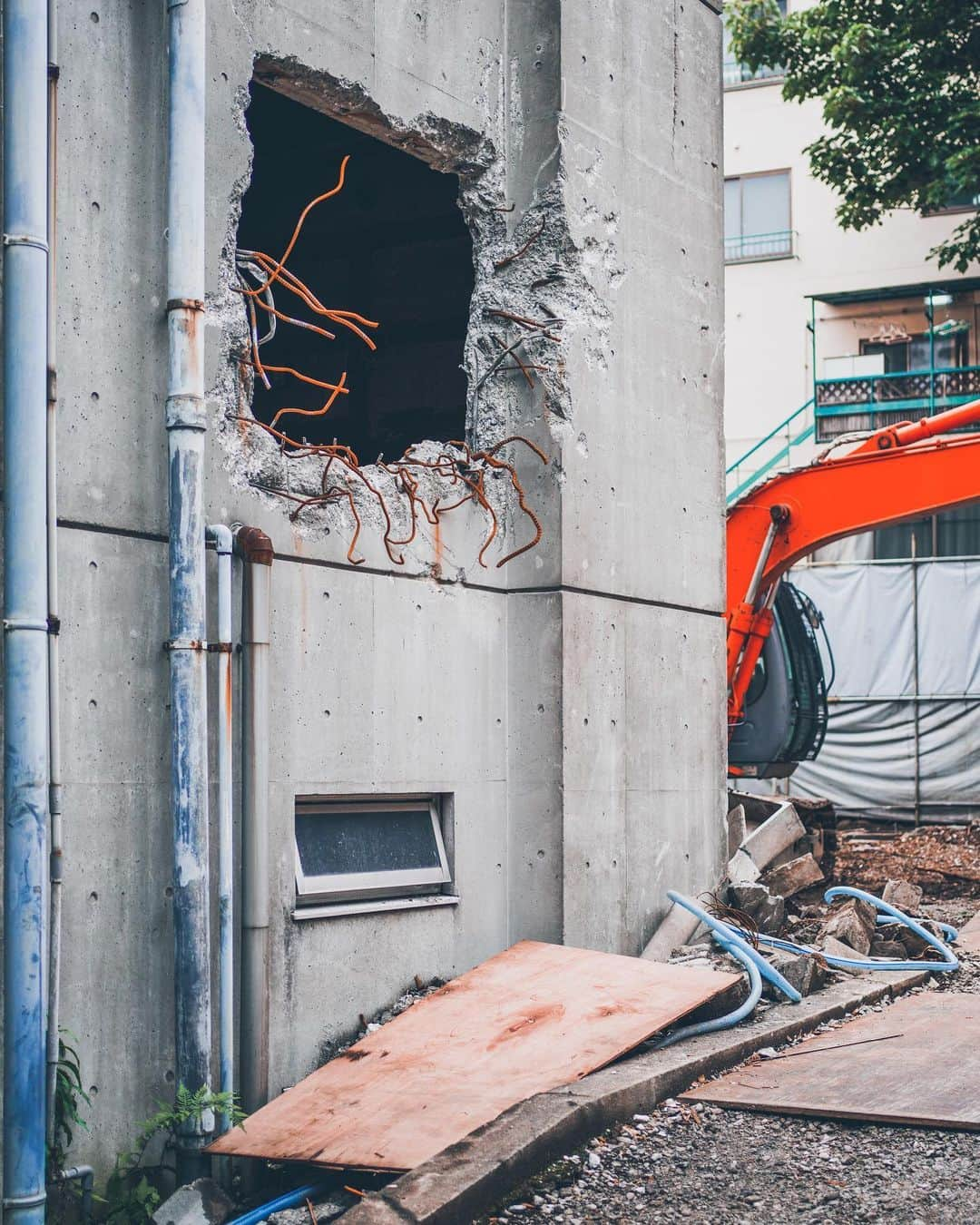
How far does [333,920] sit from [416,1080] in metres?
0.76

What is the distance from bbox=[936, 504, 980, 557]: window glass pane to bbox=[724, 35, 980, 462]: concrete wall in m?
5.30

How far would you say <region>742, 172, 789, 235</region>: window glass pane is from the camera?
2711 cm

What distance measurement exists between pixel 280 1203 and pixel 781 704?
25.3 feet

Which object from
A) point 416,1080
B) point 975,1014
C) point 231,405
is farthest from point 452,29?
point 975,1014

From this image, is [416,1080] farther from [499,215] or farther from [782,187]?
[782,187]

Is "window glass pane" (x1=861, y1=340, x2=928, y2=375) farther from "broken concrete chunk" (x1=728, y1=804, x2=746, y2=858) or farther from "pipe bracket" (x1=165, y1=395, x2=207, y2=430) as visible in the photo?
"pipe bracket" (x1=165, y1=395, x2=207, y2=430)

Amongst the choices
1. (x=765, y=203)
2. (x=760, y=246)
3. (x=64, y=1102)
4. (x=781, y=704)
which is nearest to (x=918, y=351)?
(x=760, y=246)

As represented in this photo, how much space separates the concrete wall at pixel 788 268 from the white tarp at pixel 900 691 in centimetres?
586

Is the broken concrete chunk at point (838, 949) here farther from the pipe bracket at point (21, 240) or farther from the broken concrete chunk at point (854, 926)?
the pipe bracket at point (21, 240)

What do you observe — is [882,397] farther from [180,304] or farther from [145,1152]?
[145,1152]

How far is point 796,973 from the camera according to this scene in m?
6.46

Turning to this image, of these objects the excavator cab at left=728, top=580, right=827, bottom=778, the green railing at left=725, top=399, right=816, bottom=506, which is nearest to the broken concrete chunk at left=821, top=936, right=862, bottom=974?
the excavator cab at left=728, top=580, right=827, bottom=778

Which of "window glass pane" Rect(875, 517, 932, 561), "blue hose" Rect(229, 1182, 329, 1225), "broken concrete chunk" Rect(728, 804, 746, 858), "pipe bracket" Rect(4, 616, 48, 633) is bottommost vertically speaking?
"blue hose" Rect(229, 1182, 329, 1225)

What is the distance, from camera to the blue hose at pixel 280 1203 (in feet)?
14.4
